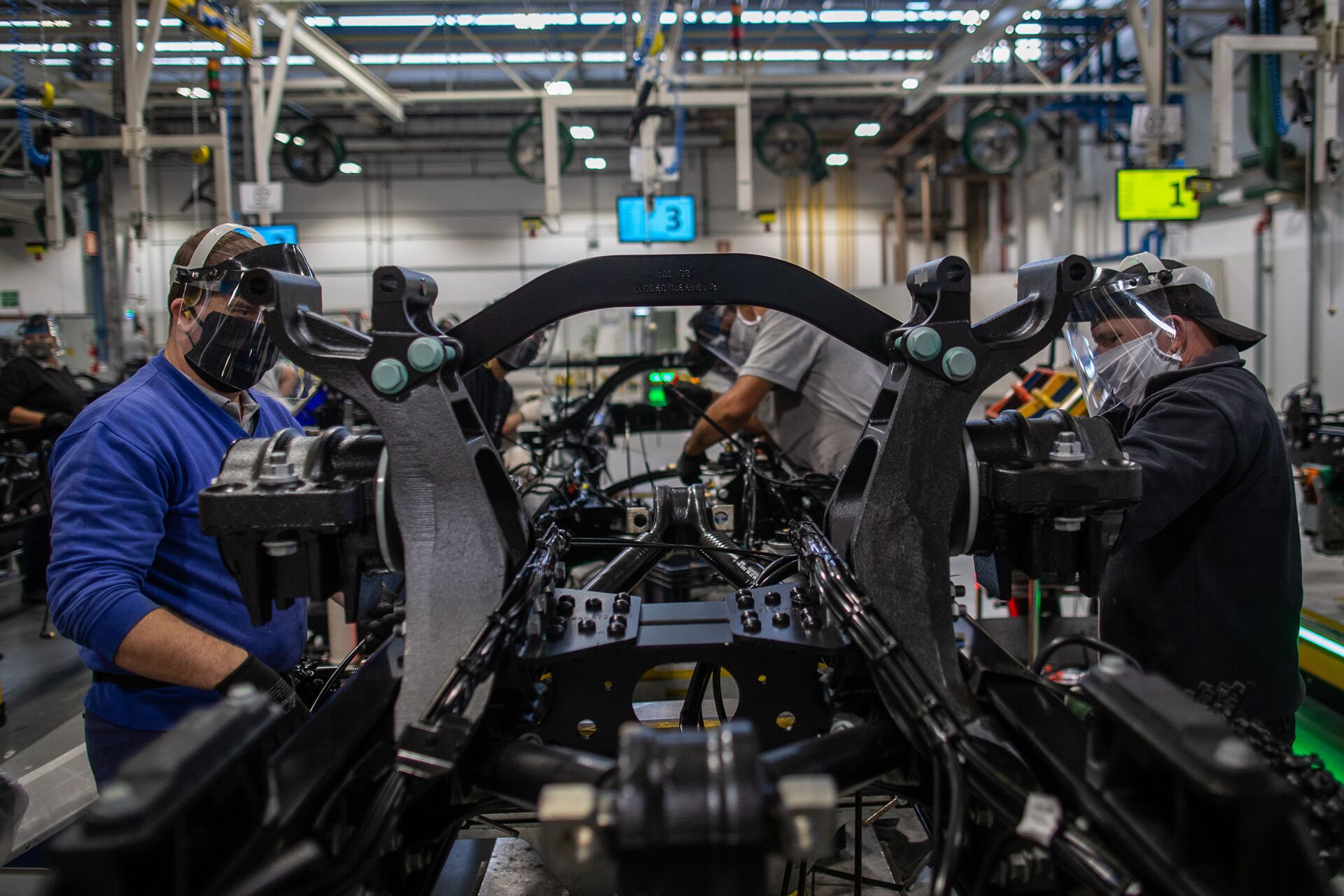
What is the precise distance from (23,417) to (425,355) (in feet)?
19.5

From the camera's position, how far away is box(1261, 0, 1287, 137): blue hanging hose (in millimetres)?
6391

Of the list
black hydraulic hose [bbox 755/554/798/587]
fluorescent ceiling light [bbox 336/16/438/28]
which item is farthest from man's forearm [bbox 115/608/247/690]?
fluorescent ceiling light [bbox 336/16/438/28]

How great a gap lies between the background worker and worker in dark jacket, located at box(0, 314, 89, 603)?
464 centimetres

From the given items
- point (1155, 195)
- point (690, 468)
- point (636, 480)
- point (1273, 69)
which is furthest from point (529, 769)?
point (1155, 195)

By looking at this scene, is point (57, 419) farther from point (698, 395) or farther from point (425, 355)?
point (425, 355)

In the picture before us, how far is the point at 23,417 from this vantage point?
217 inches

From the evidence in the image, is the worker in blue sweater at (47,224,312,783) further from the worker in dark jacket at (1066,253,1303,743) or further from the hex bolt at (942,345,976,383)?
the worker in dark jacket at (1066,253,1303,743)

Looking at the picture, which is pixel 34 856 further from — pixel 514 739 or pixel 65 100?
pixel 65 100

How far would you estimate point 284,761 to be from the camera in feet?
2.94

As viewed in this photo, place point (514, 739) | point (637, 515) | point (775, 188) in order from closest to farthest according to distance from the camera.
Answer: point (514, 739) < point (637, 515) < point (775, 188)

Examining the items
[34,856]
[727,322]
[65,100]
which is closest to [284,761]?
[34,856]

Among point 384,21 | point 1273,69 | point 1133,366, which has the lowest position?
point 1133,366

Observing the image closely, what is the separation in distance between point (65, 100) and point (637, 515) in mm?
9625

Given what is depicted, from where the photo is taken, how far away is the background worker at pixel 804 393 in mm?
3395
